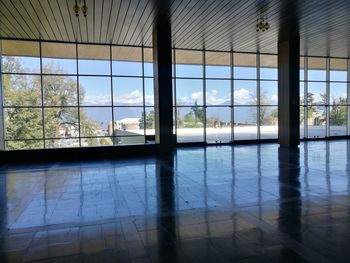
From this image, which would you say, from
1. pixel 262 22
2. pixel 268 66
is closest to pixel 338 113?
pixel 268 66

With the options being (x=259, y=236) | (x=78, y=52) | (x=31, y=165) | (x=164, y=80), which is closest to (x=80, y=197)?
(x=259, y=236)

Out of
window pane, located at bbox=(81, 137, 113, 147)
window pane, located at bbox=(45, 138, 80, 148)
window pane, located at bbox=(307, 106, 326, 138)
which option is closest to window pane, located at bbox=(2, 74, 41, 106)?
window pane, located at bbox=(45, 138, 80, 148)

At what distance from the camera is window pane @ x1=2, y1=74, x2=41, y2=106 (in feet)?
40.0

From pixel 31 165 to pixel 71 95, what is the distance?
5.55m

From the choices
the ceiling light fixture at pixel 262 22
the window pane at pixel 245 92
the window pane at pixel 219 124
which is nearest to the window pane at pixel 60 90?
the window pane at pixel 219 124

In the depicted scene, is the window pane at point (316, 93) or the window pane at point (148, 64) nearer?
the window pane at point (148, 64)

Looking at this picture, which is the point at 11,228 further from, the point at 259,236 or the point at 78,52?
the point at 78,52

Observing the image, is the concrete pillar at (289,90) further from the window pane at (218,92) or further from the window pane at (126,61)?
the window pane at (126,61)

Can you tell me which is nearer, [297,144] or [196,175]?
[196,175]

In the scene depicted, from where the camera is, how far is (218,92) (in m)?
14.3

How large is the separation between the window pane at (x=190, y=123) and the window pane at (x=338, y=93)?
7.73 metres

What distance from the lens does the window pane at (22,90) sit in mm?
12180

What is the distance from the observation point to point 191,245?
3062 millimetres

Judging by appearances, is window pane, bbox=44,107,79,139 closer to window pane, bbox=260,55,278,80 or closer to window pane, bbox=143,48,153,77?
window pane, bbox=143,48,153,77
